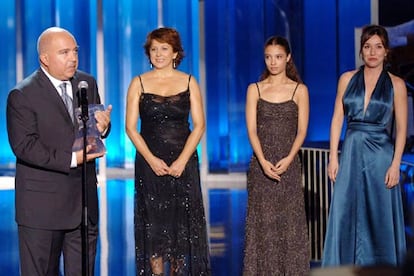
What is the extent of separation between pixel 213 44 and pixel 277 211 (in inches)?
270

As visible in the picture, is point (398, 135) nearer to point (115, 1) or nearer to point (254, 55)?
point (254, 55)

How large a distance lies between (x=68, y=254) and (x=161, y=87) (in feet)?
3.92

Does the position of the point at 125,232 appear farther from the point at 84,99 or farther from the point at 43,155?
the point at 84,99

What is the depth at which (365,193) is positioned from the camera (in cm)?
460

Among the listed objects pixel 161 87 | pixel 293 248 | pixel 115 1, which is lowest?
pixel 293 248

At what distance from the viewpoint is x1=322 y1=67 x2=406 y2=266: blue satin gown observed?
179 inches

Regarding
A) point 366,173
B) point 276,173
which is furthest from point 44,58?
point 366,173

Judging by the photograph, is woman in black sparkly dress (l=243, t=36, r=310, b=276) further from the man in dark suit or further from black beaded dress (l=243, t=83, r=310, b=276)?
the man in dark suit

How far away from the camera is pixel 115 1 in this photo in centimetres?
1182

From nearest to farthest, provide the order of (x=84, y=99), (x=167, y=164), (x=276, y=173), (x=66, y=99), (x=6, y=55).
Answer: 1. (x=84, y=99)
2. (x=66, y=99)
3. (x=167, y=164)
4. (x=276, y=173)
5. (x=6, y=55)

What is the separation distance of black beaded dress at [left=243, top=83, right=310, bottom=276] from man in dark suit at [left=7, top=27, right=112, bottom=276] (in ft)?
4.35

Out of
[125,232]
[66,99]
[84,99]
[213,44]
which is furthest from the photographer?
[213,44]

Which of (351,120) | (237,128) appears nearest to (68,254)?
(351,120)

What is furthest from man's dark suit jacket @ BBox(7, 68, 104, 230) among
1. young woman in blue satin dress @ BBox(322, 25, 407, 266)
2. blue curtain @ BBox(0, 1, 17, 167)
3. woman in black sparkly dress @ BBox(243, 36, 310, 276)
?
blue curtain @ BBox(0, 1, 17, 167)
